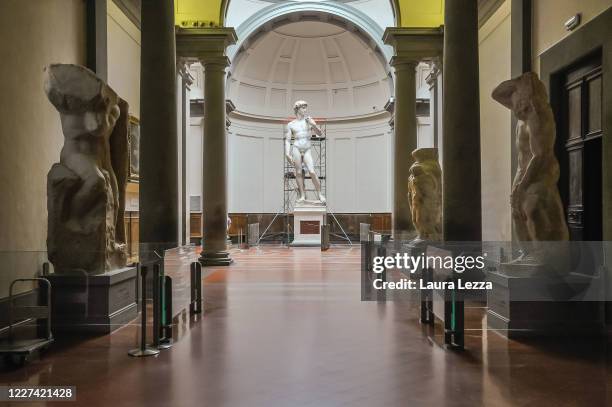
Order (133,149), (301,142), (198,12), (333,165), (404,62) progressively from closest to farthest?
(133,149) < (404,62) < (198,12) < (301,142) < (333,165)

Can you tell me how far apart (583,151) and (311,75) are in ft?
67.0

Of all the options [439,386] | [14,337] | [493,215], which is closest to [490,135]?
[493,215]

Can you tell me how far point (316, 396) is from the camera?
3.86 m

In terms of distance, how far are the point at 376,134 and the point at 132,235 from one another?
1627 centimetres

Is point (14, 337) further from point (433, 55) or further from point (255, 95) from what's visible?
point (255, 95)

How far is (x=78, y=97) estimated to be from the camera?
6109 mm

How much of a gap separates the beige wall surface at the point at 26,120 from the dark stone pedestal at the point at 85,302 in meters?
0.92

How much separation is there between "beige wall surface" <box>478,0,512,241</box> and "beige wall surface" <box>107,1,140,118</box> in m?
8.16

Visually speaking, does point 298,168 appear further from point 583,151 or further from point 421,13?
point 583,151

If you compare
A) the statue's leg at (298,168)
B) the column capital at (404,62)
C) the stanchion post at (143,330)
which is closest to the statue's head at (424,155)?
the column capital at (404,62)

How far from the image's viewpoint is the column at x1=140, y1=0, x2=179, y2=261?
8.44m

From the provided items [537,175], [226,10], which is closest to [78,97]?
[537,175]

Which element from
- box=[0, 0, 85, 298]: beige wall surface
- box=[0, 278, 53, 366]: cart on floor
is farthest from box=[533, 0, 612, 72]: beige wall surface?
box=[0, 0, 85, 298]: beige wall surface

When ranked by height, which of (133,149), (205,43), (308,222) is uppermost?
(205,43)
